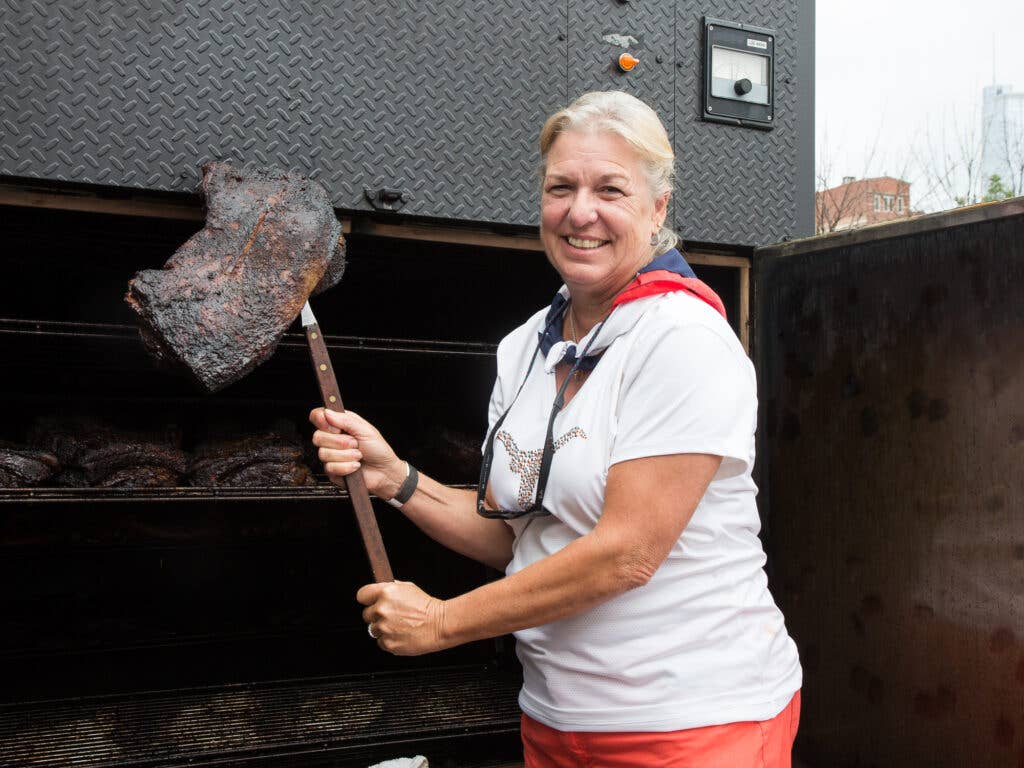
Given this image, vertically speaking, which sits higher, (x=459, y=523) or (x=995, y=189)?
(x=995, y=189)

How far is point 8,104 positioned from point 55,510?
5.01 feet

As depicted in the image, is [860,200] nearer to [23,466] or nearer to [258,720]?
[258,720]

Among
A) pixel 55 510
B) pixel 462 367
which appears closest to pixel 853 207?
pixel 462 367

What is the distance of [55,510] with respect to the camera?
309 centimetres

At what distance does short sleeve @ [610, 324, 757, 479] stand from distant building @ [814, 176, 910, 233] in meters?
11.6

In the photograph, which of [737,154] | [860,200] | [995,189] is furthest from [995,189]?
[737,154]

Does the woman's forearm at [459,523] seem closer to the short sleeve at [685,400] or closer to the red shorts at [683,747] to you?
the red shorts at [683,747]

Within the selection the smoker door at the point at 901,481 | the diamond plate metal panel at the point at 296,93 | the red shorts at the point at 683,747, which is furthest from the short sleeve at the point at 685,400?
the diamond plate metal panel at the point at 296,93

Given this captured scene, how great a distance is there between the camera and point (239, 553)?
3387mm

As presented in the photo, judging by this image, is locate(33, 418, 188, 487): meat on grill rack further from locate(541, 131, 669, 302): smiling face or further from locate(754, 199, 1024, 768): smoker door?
locate(754, 199, 1024, 768): smoker door

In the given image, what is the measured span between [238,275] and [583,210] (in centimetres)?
99

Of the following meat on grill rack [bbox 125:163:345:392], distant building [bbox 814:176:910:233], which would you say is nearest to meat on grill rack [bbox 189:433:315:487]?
meat on grill rack [bbox 125:163:345:392]

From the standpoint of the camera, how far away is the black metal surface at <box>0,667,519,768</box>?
102 inches

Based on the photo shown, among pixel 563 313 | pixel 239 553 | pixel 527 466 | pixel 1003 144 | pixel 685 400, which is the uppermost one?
pixel 1003 144
